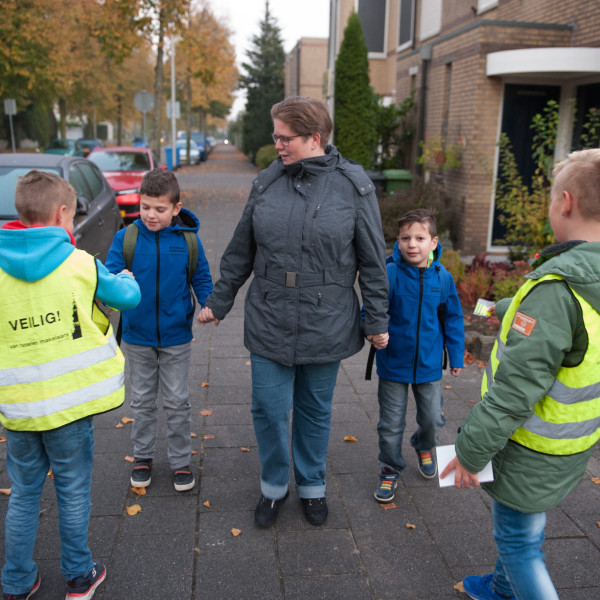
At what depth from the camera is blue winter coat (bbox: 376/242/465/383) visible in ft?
11.2

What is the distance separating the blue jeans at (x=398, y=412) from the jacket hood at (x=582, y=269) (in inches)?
65.0

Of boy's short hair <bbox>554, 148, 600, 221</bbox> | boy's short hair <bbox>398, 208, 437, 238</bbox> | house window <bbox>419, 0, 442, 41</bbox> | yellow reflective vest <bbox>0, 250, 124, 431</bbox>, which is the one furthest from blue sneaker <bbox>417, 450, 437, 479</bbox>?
house window <bbox>419, 0, 442, 41</bbox>

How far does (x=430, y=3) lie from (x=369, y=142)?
3.16 meters

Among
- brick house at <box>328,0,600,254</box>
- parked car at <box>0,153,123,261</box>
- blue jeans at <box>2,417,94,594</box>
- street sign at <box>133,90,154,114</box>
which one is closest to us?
blue jeans at <box>2,417,94,594</box>

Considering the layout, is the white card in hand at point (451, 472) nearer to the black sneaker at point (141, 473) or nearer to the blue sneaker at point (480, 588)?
the blue sneaker at point (480, 588)

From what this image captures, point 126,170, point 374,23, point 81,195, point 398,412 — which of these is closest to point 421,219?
point 398,412

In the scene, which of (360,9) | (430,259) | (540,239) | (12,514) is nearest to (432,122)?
(540,239)

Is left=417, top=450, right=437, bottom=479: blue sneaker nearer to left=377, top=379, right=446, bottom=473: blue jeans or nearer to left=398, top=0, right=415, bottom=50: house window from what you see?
left=377, top=379, right=446, bottom=473: blue jeans

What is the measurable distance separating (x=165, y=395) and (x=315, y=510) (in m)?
1.03

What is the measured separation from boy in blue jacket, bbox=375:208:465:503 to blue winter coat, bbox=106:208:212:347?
3.66ft

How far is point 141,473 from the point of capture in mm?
3592

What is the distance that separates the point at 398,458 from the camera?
3568mm

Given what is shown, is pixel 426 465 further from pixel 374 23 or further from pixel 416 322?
pixel 374 23

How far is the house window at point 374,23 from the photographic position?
61.4ft
